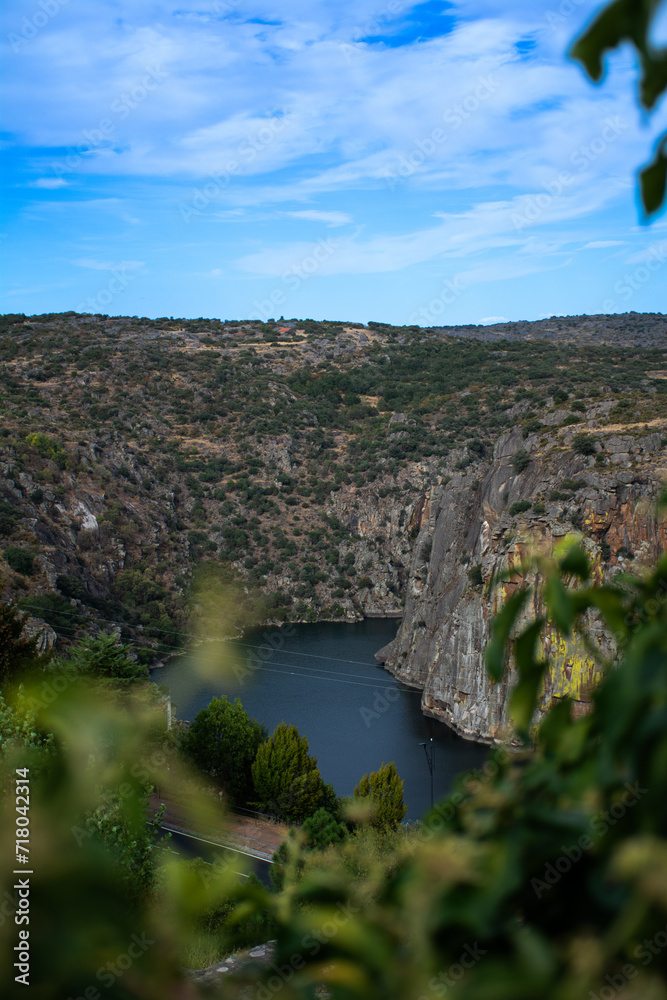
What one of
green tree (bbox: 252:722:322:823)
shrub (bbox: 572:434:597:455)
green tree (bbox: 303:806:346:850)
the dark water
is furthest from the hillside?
green tree (bbox: 303:806:346:850)

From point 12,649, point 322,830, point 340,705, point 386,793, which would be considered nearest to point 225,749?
point 386,793

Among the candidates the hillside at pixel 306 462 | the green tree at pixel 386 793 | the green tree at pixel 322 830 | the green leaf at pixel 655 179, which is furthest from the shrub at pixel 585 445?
the green leaf at pixel 655 179

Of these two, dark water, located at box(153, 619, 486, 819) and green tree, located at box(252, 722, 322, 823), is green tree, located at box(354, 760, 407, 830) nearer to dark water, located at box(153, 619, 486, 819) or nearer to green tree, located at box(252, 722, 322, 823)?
green tree, located at box(252, 722, 322, 823)

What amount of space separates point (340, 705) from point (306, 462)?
92.5ft

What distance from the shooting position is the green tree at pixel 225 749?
22.6 m

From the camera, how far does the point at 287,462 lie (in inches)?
2317

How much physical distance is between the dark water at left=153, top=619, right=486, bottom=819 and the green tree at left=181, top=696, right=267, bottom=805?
16.4 ft

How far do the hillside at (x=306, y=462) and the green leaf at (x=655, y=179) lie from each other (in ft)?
84.5

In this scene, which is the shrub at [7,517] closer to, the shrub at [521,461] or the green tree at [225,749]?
the green tree at [225,749]

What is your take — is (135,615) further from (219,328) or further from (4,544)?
(219,328)

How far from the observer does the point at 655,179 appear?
105 centimetres

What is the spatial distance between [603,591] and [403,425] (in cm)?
5751

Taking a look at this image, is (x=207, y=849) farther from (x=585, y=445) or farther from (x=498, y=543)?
(x=585, y=445)

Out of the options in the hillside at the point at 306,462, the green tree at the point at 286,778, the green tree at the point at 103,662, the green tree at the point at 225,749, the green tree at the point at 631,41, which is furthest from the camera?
the hillside at the point at 306,462
